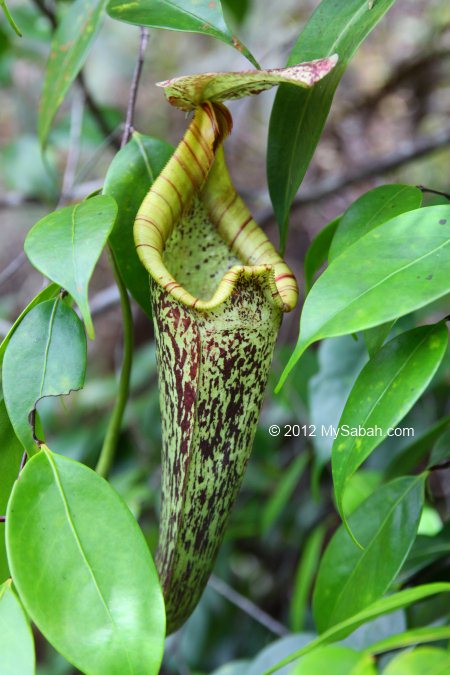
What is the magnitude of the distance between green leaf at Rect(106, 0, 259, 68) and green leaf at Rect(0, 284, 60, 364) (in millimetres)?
264

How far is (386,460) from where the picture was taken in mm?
1361

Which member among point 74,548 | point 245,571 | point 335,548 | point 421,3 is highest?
point 421,3

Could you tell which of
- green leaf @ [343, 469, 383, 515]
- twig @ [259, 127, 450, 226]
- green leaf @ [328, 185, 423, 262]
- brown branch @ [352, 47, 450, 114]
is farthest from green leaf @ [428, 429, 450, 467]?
brown branch @ [352, 47, 450, 114]

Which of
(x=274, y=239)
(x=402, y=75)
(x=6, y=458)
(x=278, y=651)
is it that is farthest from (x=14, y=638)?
(x=402, y=75)

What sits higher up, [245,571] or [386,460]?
[386,460]

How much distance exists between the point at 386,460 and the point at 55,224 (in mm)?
967

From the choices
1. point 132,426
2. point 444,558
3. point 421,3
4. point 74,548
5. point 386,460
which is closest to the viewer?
point 74,548

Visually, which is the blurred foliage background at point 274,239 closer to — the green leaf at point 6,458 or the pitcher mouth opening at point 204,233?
the pitcher mouth opening at point 204,233

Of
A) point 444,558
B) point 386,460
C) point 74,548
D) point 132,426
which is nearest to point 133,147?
point 74,548

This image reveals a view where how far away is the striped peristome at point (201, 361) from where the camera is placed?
65cm

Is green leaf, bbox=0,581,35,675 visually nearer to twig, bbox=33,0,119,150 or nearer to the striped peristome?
the striped peristome

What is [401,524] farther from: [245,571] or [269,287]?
[245,571]

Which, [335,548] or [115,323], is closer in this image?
[335,548]

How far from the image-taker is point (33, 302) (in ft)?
2.09
